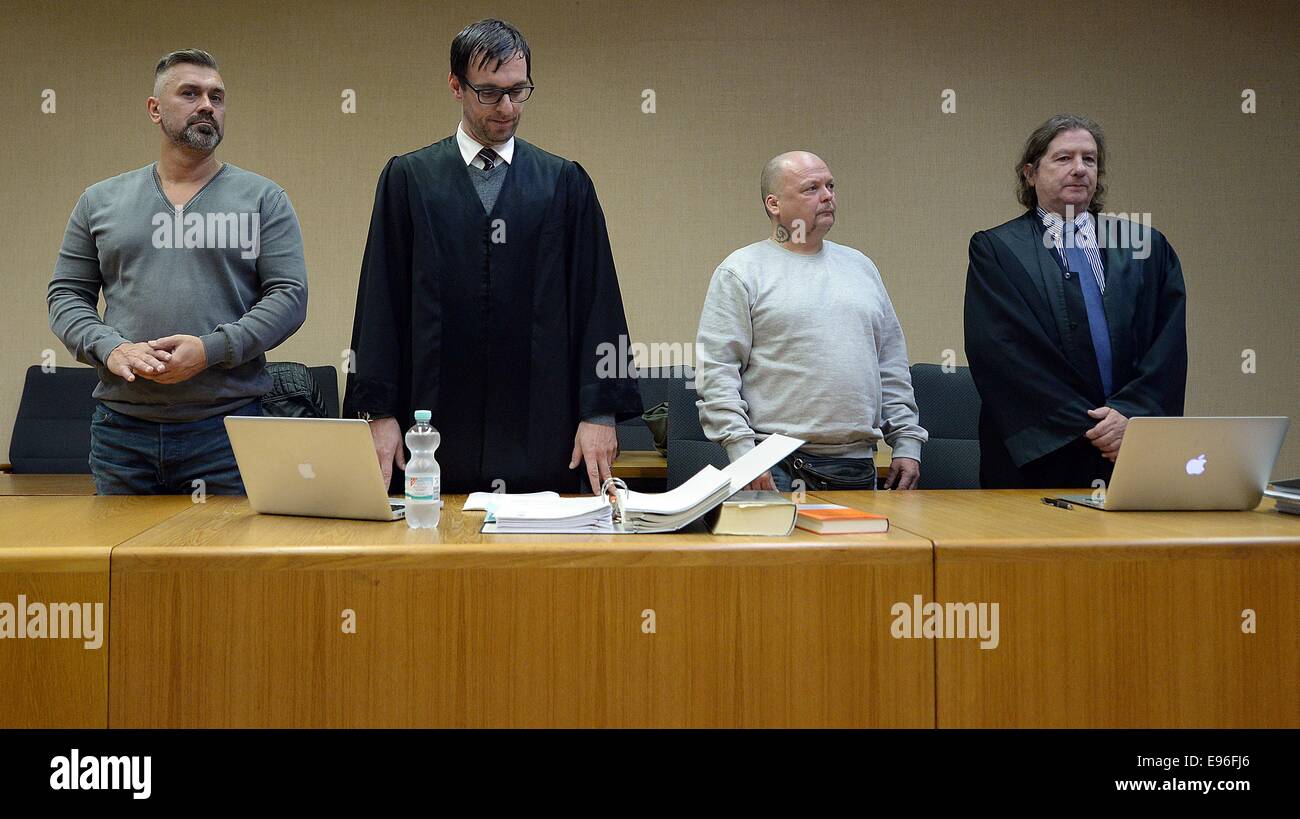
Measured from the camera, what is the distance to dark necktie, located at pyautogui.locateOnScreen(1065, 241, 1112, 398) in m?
2.29

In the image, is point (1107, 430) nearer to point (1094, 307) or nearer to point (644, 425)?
point (1094, 307)

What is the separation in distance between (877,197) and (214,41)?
3.15 metres

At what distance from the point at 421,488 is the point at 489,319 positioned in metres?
0.70

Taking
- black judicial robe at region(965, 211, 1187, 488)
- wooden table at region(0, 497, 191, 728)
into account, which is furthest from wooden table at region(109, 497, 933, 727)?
black judicial robe at region(965, 211, 1187, 488)

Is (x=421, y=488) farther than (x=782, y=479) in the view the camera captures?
No

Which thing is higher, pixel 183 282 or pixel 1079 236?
pixel 1079 236

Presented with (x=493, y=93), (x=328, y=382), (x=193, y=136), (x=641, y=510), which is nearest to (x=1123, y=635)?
(x=641, y=510)

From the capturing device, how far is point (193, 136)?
6.93 feet

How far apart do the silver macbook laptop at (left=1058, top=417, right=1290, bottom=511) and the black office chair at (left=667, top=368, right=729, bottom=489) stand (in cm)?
168

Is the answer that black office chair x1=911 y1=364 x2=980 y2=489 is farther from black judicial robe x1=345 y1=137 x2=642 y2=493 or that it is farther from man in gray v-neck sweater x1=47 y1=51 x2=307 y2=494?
man in gray v-neck sweater x1=47 y1=51 x2=307 y2=494

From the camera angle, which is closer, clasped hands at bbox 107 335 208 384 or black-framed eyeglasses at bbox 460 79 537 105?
clasped hands at bbox 107 335 208 384

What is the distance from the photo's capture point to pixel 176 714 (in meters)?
1.24
